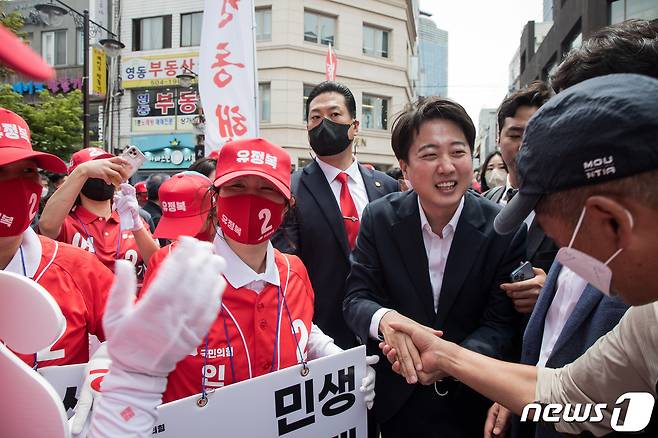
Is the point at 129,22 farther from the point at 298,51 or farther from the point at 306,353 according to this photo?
the point at 306,353

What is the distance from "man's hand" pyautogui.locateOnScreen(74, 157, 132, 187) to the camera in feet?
8.94

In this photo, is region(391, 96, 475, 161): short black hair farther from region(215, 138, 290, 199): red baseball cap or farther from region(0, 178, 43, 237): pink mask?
region(0, 178, 43, 237): pink mask

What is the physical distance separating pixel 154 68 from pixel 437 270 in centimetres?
2180

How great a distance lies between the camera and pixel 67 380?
1723 millimetres

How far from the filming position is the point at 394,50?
2311 centimetres

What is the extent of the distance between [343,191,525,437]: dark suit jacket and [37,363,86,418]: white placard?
1.13 metres

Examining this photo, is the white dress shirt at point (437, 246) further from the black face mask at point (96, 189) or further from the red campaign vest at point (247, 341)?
the black face mask at point (96, 189)

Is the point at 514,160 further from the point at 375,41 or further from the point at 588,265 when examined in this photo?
the point at 375,41

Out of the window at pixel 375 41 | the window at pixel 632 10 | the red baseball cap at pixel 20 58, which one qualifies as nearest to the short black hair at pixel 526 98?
the red baseball cap at pixel 20 58

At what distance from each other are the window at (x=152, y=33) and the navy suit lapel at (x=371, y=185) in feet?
68.3

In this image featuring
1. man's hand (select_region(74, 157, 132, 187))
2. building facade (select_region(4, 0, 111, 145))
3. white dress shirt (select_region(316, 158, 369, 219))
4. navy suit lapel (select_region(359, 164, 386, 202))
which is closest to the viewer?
man's hand (select_region(74, 157, 132, 187))

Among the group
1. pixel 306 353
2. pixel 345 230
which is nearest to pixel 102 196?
pixel 345 230

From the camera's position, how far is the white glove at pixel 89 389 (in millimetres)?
1471

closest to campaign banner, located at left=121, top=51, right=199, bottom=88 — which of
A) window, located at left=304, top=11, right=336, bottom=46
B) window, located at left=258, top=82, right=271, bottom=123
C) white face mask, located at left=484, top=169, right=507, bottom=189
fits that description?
window, located at left=258, top=82, right=271, bottom=123
